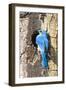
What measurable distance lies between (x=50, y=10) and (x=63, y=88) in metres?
0.56

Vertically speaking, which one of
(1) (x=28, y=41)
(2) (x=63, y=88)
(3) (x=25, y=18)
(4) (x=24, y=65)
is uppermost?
(3) (x=25, y=18)

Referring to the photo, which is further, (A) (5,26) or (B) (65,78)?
(B) (65,78)

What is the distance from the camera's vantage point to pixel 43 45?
1.98 m

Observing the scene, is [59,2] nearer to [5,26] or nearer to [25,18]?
[25,18]

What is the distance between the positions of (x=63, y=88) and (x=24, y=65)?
355 mm

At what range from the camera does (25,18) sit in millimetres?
1927

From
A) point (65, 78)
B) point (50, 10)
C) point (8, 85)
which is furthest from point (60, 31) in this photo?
point (8, 85)

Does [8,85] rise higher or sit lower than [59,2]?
lower

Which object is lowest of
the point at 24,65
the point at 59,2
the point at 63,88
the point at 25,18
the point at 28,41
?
the point at 63,88

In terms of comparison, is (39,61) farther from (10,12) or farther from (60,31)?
(10,12)

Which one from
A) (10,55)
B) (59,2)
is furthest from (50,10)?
(10,55)

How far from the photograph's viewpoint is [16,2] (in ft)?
6.32

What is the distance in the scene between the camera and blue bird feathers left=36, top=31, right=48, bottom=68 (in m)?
1.97

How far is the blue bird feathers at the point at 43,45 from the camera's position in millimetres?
1975
